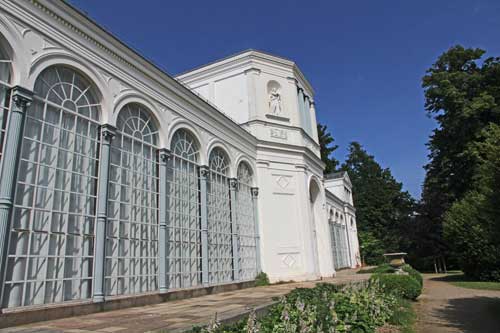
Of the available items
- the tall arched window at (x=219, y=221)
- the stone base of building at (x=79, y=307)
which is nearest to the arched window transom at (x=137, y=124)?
the tall arched window at (x=219, y=221)

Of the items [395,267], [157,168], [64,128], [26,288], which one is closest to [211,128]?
[157,168]

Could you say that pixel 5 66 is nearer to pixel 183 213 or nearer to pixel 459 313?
pixel 183 213

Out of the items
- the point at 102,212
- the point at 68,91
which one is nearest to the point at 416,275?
the point at 102,212

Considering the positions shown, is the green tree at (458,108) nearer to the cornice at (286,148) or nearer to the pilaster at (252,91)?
the cornice at (286,148)

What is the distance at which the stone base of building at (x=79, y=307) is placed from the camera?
18.1 feet

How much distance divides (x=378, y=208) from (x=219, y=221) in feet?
125

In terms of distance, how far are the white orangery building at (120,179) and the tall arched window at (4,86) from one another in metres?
0.02

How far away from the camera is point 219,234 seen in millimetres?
12352

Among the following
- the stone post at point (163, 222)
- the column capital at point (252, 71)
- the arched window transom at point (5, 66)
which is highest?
the column capital at point (252, 71)

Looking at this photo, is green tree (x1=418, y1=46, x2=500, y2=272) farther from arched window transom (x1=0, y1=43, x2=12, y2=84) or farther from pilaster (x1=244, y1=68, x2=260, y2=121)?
arched window transom (x1=0, y1=43, x2=12, y2=84)

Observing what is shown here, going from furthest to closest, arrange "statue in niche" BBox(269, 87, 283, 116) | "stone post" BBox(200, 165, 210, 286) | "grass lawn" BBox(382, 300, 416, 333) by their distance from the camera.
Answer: "statue in niche" BBox(269, 87, 283, 116) < "stone post" BBox(200, 165, 210, 286) < "grass lawn" BBox(382, 300, 416, 333)

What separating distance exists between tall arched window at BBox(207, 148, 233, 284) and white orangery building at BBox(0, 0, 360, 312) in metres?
0.06

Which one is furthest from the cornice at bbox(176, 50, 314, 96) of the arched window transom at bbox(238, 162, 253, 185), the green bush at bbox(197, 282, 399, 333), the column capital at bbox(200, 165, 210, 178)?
the green bush at bbox(197, 282, 399, 333)

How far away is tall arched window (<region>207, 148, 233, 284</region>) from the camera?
11805mm
